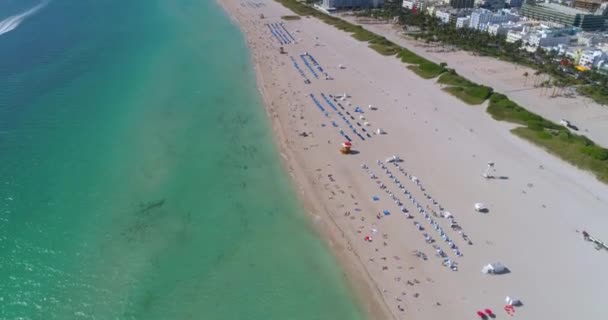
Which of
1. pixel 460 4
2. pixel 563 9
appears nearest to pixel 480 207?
pixel 563 9

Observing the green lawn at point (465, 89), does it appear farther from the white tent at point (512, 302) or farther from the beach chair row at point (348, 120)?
the white tent at point (512, 302)

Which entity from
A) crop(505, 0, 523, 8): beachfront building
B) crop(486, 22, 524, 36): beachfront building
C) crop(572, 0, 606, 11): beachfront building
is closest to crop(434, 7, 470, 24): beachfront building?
crop(486, 22, 524, 36): beachfront building

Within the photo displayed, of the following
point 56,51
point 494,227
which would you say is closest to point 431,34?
point 494,227

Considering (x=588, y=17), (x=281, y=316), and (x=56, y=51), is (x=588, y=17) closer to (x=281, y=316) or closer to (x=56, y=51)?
(x=281, y=316)

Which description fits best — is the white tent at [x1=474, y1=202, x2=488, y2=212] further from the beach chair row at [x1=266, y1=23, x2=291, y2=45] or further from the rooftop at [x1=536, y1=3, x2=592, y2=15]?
the rooftop at [x1=536, y1=3, x2=592, y2=15]

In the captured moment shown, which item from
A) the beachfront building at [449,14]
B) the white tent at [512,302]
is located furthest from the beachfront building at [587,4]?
the white tent at [512,302]

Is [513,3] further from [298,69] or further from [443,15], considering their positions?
[298,69]
